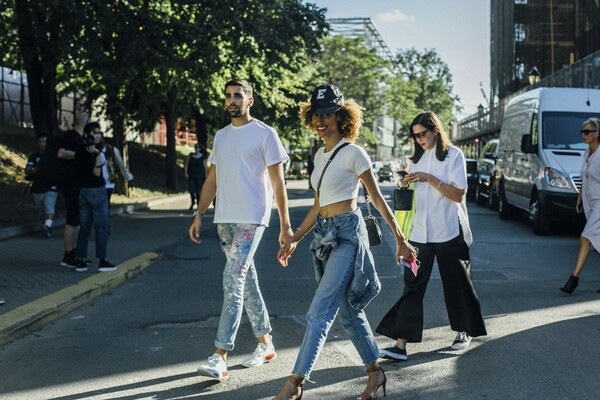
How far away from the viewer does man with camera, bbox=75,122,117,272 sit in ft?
33.6

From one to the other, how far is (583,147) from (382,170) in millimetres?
53752

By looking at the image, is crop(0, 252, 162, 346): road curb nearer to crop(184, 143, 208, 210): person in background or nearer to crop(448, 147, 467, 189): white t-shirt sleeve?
crop(448, 147, 467, 189): white t-shirt sleeve

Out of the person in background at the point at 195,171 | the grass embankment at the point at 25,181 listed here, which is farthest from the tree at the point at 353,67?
the person in background at the point at 195,171

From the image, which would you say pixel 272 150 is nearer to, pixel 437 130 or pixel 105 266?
pixel 437 130

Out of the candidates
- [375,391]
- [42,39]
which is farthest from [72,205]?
[42,39]

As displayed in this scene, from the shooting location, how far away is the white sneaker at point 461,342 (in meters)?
6.34

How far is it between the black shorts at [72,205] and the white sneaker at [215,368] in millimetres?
5593

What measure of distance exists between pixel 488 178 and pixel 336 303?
20431 mm

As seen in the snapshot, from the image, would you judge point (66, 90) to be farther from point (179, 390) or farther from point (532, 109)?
point (179, 390)

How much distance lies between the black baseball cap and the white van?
11.3 m

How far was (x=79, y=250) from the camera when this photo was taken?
1047 centimetres

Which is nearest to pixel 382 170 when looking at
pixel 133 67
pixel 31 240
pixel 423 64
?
pixel 423 64

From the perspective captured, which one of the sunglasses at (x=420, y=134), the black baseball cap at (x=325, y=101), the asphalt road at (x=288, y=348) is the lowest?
the asphalt road at (x=288, y=348)

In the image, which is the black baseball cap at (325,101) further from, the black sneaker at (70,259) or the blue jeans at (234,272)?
the black sneaker at (70,259)
